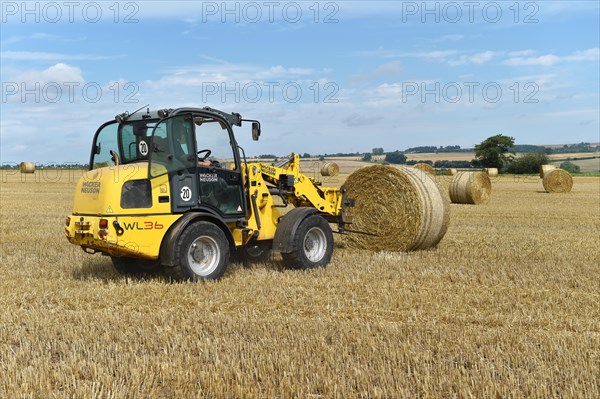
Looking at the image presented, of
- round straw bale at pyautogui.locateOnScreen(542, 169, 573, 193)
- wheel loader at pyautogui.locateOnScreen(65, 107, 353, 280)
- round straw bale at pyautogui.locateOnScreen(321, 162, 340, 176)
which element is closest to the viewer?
wheel loader at pyautogui.locateOnScreen(65, 107, 353, 280)

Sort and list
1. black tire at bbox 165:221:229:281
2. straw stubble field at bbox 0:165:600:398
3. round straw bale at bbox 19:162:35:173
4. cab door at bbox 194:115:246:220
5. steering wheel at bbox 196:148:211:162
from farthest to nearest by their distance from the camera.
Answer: round straw bale at bbox 19:162:35:173 → steering wheel at bbox 196:148:211:162 → cab door at bbox 194:115:246:220 → black tire at bbox 165:221:229:281 → straw stubble field at bbox 0:165:600:398

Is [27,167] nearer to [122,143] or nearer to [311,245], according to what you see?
[122,143]

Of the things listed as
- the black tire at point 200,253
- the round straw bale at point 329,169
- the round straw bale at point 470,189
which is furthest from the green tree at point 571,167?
the black tire at point 200,253

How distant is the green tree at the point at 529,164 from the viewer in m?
73.6

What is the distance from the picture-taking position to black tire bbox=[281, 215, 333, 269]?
861 cm

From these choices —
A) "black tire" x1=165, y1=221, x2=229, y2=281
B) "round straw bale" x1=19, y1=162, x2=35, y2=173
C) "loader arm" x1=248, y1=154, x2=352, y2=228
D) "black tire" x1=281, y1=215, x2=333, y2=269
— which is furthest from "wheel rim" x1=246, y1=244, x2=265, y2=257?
"round straw bale" x1=19, y1=162, x2=35, y2=173

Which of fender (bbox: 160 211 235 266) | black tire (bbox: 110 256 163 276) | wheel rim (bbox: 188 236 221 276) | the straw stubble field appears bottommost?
the straw stubble field

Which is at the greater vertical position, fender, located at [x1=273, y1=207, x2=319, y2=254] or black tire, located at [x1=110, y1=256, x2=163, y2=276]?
fender, located at [x1=273, y1=207, x2=319, y2=254]

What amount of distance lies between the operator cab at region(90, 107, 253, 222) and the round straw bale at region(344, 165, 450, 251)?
335 centimetres

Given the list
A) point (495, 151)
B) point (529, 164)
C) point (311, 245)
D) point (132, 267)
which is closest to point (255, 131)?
point (311, 245)

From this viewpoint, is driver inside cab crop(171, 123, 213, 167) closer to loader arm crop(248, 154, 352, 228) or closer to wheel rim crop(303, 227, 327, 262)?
loader arm crop(248, 154, 352, 228)

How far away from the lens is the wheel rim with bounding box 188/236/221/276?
25.7 feet

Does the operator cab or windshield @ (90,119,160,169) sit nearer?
the operator cab

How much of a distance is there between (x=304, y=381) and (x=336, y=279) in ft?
12.3
